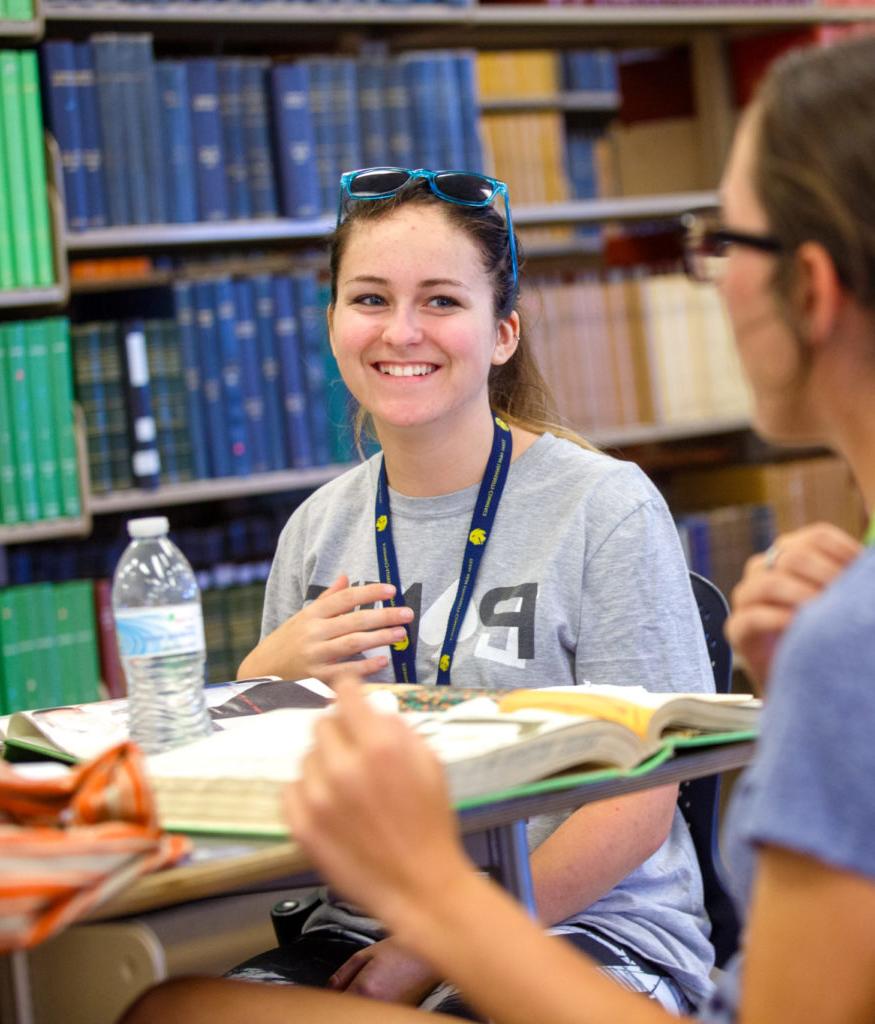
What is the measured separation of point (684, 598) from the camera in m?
1.55

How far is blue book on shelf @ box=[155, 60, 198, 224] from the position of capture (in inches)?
114

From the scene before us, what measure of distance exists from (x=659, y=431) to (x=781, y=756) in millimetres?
2744

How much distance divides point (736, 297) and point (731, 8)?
2.86 meters

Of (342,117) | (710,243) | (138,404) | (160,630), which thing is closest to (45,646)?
(138,404)

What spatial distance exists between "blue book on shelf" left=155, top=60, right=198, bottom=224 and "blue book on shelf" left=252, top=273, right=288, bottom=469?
21 cm

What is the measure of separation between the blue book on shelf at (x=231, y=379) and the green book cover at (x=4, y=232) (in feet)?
1.37

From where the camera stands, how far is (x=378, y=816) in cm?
80

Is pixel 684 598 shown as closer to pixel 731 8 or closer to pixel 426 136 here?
pixel 426 136

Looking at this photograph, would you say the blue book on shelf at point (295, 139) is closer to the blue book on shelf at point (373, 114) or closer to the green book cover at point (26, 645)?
the blue book on shelf at point (373, 114)

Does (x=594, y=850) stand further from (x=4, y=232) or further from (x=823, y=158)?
(x=4, y=232)

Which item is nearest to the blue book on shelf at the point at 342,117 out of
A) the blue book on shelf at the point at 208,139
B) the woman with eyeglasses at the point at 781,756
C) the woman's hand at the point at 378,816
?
the blue book on shelf at the point at 208,139

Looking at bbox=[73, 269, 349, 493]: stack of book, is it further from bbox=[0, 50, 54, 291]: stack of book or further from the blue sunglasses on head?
the blue sunglasses on head

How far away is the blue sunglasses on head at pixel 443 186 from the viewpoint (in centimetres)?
183

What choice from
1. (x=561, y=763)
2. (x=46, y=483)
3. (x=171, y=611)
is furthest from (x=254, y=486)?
(x=561, y=763)
